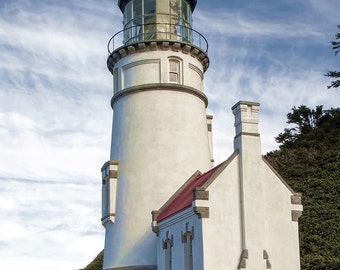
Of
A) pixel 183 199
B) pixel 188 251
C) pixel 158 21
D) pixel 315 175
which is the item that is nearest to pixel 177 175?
pixel 183 199

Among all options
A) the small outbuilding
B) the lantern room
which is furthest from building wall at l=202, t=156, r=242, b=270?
the lantern room

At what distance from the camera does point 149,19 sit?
24344 mm

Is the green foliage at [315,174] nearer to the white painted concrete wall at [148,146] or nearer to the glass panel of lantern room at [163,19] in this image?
the white painted concrete wall at [148,146]

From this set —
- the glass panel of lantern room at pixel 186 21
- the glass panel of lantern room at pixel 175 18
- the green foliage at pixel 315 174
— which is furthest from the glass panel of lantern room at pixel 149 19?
the green foliage at pixel 315 174

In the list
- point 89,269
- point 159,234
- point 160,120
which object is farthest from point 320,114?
point 159,234

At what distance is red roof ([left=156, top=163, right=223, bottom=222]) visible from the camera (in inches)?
732

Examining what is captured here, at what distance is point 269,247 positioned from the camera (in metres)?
17.9

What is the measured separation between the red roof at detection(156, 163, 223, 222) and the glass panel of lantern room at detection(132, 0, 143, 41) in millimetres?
6699

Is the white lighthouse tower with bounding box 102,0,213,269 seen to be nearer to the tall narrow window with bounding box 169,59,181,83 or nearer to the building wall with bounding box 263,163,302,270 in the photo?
the tall narrow window with bounding box 169,59,181,83

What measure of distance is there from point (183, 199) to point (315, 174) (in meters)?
15.9

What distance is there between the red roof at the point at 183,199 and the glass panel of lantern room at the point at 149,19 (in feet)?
21.0

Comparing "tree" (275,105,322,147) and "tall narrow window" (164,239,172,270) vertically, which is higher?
"tree" (275,105,322,147)

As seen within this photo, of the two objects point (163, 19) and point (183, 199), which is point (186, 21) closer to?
point (163, 19)

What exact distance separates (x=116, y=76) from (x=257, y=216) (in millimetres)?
10160
